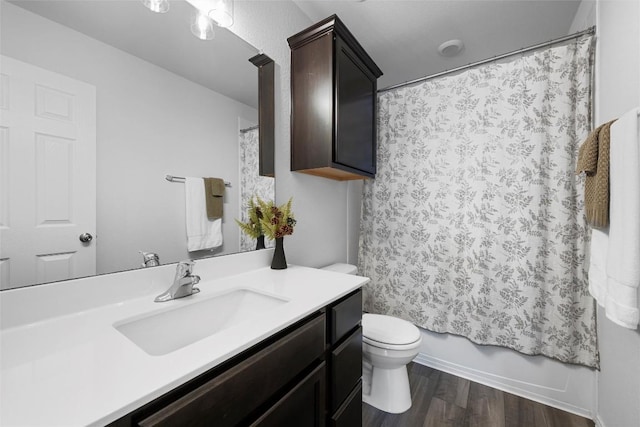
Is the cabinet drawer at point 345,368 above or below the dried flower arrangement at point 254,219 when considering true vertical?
below

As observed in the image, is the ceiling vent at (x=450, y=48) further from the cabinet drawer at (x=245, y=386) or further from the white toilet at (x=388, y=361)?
the cabinet drawer at (x=245, y=386)

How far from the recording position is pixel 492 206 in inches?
64.6

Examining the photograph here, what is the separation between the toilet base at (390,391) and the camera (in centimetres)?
149

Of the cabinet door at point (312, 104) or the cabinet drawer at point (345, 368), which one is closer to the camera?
the cabinet drawer at point (345, 368)

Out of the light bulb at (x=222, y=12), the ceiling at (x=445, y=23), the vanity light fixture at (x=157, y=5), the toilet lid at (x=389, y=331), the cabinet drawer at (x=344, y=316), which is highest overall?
the ceiling at (x=445, y=23)

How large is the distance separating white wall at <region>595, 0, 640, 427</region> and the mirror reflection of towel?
5.68 ft

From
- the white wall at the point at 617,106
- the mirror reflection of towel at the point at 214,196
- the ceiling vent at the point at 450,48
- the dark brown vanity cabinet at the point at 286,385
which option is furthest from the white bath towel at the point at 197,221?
the ceiling vent at the point at 450,48

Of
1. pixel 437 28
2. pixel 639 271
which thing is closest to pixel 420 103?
pixel 437 28

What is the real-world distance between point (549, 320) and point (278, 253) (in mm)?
1627

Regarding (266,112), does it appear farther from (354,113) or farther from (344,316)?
(344,316)

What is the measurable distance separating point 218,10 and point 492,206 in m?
1.84

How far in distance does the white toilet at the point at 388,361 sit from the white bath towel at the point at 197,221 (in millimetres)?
1029

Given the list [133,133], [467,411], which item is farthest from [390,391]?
[133,133]

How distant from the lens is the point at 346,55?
153 cm
